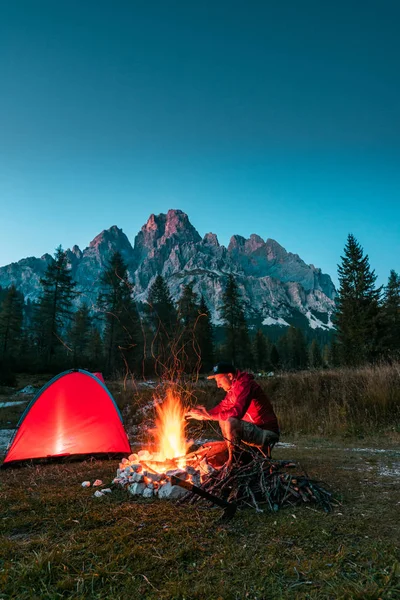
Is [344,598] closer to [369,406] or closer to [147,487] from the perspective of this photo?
[147,487]

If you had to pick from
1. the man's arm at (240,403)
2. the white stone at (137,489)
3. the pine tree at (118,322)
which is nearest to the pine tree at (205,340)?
the pine tree at (118,322)

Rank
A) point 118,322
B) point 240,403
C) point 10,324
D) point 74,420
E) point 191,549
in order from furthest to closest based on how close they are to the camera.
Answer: point 10,324, point 118,322, point 74,420, point 240,403, point 191,549

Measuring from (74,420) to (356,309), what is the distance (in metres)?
35.0

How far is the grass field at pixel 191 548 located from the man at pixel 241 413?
1.01m

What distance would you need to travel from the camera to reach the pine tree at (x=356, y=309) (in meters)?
34.1

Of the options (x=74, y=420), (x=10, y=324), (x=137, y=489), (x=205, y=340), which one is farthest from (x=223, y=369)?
(x=10, y=324)

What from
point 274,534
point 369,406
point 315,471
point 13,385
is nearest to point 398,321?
point 369,406

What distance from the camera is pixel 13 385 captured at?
24.2 meters

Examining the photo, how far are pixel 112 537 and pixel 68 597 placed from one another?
0.88 m

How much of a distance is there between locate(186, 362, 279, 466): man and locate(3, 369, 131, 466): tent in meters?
2.73

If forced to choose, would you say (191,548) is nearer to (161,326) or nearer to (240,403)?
(240,403)

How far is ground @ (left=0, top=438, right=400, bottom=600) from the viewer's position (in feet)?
7.92

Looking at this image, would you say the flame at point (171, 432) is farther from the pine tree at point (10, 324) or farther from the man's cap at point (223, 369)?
the pine tree at point (10, 324)

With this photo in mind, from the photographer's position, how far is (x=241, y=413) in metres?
4.85
